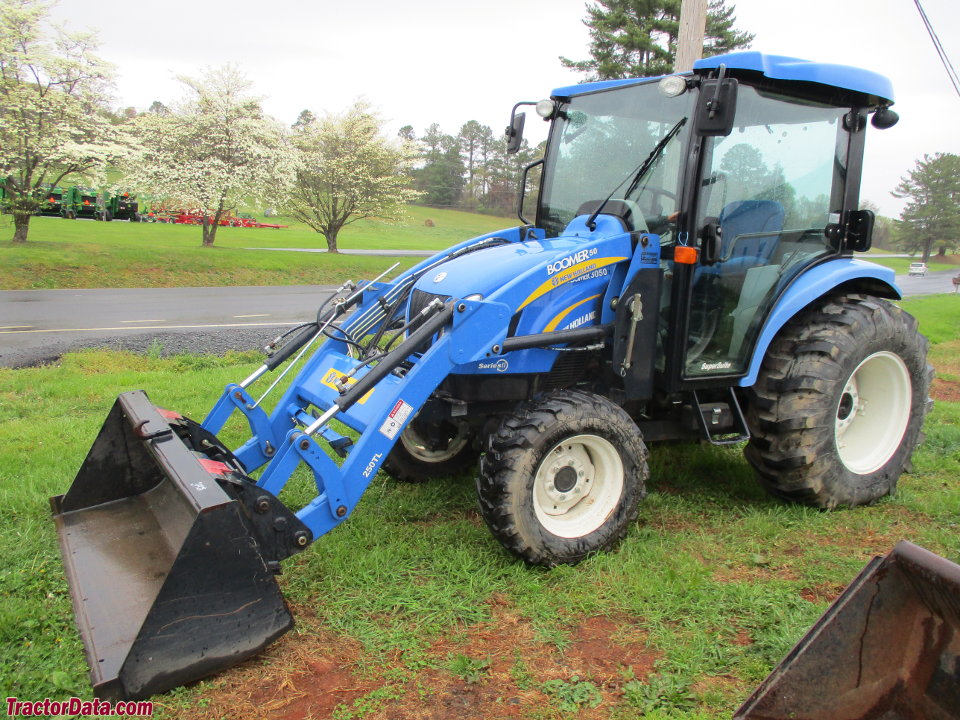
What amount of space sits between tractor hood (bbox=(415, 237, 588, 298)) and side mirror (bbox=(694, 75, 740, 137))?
863 millimetres

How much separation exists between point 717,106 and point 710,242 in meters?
0.78

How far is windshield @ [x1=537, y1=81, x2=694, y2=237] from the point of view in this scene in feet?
13.5

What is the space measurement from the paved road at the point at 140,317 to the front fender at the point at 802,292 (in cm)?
666

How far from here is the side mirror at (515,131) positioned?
4953 mm

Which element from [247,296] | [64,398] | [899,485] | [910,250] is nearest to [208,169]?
[247,296]

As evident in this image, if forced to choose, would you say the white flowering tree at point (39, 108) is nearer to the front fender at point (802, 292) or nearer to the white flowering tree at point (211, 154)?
the white flowering tree at point (211, 154)

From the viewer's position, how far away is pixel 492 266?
159 inches

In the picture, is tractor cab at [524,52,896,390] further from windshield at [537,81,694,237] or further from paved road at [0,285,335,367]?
paved road at [0,285,335,367]

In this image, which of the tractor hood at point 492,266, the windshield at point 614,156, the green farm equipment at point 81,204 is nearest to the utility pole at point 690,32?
the windshield at point 614,156

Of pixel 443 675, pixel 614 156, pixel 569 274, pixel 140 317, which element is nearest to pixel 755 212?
pixel 614 156

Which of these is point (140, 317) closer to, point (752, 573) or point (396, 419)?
point (396, 419)

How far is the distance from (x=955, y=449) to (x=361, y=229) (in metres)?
45.8

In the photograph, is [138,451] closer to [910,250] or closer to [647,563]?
[647,563]

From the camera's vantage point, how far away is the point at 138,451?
383 centimetres
